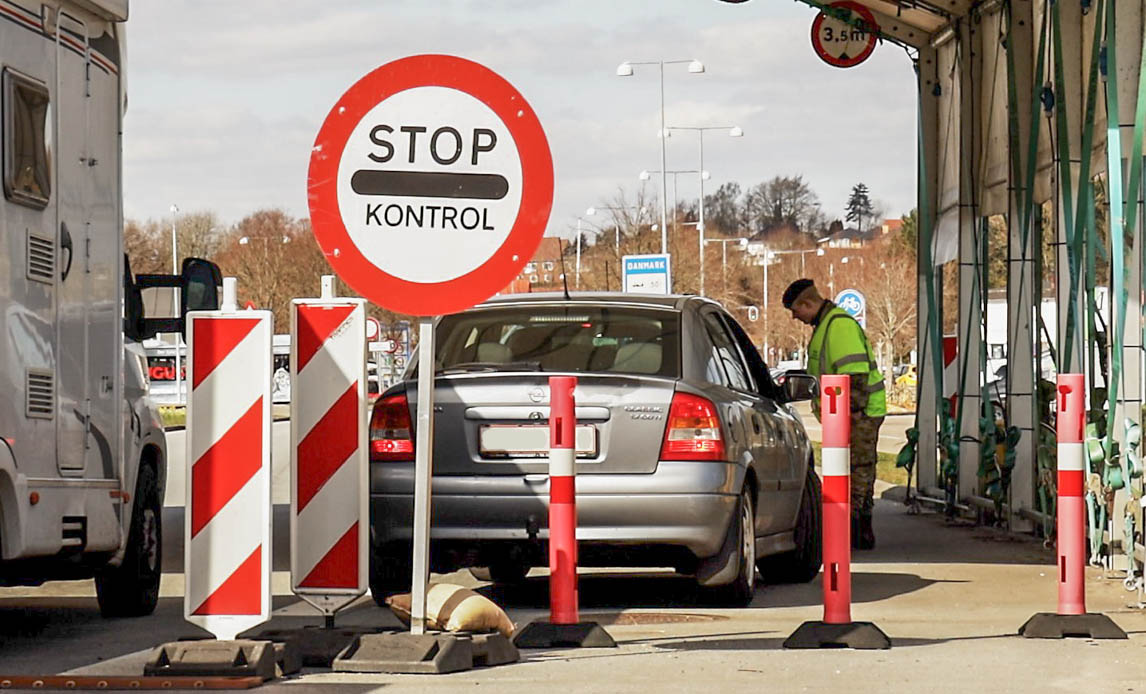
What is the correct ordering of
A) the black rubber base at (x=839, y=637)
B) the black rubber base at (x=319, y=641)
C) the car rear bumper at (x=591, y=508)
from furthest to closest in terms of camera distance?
the car rear bumper at (x=591, y=508)
the black rubber base at (x=839, y=637)
the black rubber base at (x=319, y=641)

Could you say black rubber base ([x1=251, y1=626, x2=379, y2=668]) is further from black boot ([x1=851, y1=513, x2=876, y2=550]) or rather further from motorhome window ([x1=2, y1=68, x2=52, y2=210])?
black boot ([x1=851, y1=513, x2=876, y2=550])

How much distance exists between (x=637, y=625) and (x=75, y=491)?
2472mm

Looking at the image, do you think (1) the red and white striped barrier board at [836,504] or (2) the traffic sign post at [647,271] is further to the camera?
(2) the traffic sign post at [647,271]

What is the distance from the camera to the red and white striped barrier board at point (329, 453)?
327 inches

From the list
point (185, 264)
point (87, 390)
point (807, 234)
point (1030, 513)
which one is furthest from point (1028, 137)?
point (807, 234)

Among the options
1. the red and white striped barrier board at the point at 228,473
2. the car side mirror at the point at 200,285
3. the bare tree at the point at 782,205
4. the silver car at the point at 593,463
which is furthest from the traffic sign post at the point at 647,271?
the bare tree at the point at 782,205

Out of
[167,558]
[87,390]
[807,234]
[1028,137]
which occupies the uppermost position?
[807,234]

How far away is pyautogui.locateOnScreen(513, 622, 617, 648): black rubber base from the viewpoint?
872 centimetres

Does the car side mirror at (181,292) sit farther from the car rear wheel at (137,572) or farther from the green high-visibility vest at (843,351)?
the green high-visibility vest at (843,351)

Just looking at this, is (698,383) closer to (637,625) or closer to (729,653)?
(637,625)

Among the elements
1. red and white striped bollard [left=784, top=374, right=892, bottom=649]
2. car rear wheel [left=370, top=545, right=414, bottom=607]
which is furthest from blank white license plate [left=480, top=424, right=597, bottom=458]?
red and white striped bollard [left=784, top=374, right=892, bottom=649]

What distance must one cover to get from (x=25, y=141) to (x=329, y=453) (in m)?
1.82

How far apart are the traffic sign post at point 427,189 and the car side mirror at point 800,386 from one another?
4271 millimetres

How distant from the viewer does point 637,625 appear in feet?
32.6
